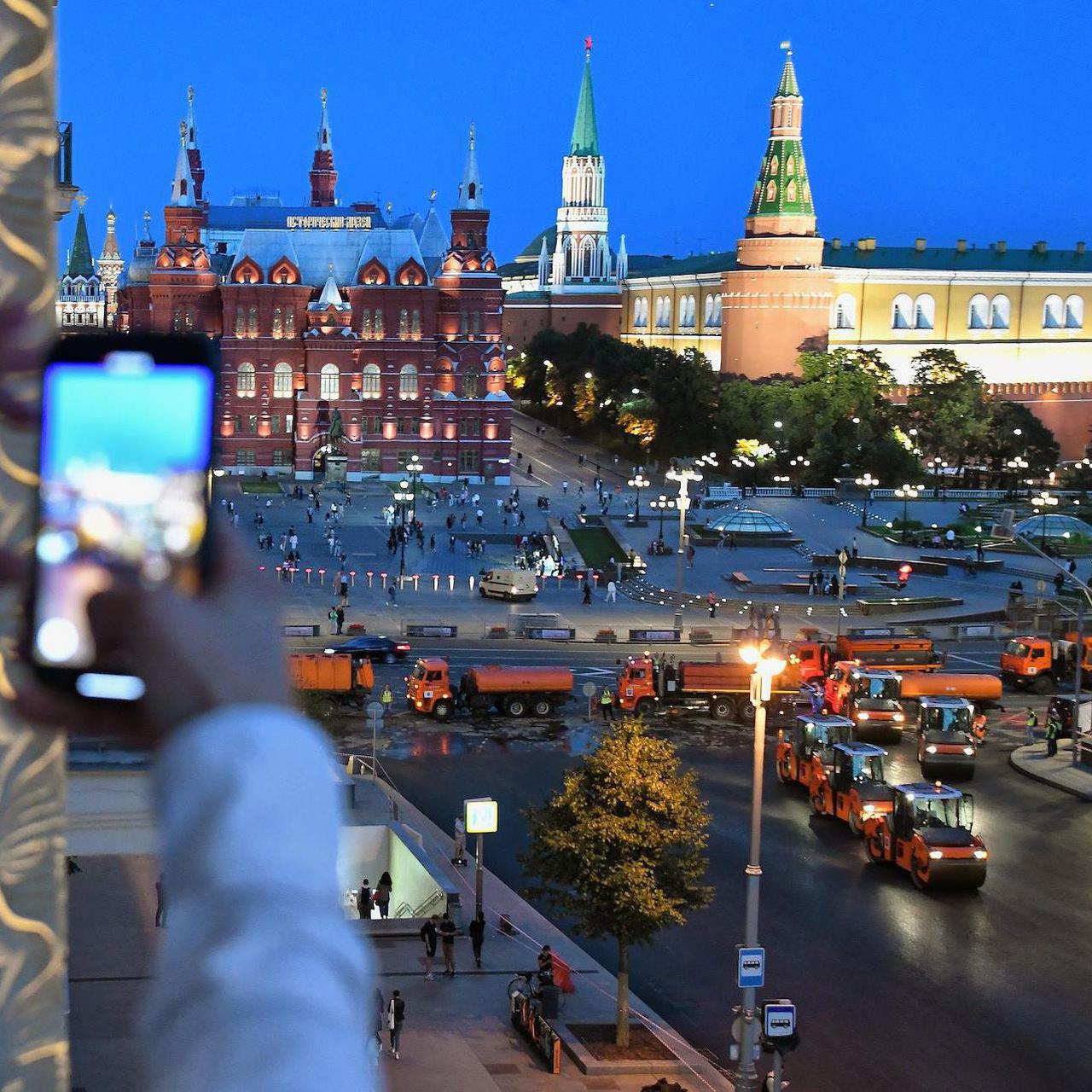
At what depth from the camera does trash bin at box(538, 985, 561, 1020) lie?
17.7 metres

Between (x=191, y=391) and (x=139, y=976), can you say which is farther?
(x=139, y=976)

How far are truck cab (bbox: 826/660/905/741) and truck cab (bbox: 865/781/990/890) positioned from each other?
323 inches

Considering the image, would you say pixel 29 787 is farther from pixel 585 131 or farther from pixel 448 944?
pixel 585 131

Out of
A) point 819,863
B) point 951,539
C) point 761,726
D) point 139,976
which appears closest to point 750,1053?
point 761,726

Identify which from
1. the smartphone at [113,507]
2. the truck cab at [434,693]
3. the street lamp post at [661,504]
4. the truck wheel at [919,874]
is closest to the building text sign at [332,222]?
the street lamp post at [661,504]

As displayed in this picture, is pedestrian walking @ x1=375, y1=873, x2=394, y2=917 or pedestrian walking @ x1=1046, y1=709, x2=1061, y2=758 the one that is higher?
pedestrian walking @ x1=1046, y1=709, x2=1061, y2=758

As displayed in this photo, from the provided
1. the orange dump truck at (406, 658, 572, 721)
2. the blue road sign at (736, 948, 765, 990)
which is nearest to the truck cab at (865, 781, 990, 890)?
the blue road sign at (736, 948, 765, 990)

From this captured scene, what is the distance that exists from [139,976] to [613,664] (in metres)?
22.9

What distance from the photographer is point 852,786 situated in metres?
26.5

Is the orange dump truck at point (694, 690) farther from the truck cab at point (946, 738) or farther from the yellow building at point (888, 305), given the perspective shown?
the yellow building at point (888, 305)

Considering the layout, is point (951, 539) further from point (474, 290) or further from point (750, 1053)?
point (750, 1053)

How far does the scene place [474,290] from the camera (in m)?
86.9

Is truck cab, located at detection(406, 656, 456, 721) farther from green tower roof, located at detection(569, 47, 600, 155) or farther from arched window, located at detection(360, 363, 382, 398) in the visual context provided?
green tower roof, located at detection(569, 47, 600, 155)

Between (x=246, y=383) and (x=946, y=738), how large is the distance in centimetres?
5952
